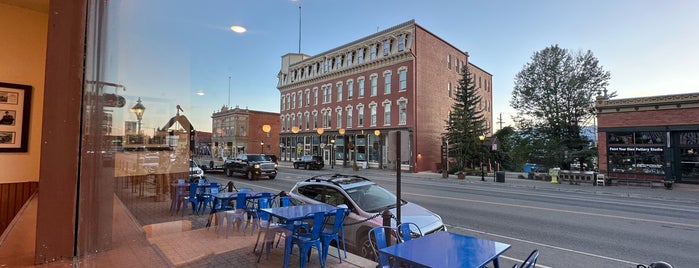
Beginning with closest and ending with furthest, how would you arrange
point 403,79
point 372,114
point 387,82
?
point 403,79, point 387,82, point 372,114

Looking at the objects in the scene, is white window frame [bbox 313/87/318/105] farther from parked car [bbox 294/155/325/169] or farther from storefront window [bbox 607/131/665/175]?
storefront window [bbox 607/131/665/175]

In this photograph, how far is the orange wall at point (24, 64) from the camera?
5.47 m

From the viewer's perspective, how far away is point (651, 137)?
18797 mm

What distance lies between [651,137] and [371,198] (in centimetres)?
2114

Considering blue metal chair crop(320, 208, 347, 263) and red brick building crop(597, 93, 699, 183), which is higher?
red brick building crop(597, 93, 699, 183)

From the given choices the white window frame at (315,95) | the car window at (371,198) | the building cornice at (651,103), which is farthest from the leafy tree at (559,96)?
the car window at (371,198)

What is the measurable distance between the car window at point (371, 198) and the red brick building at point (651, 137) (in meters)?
20.2

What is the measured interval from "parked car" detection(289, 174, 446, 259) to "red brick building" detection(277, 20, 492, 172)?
2071 centimetres

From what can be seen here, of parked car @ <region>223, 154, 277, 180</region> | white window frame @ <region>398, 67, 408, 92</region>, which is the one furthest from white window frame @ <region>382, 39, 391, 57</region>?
parked car @ <region>223, 154, 277, 180</region>

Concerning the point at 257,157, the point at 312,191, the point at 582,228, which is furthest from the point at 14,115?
the point at 257,157

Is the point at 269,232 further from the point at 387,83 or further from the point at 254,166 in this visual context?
the point at 387,83

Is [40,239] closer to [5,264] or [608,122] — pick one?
[5,264]

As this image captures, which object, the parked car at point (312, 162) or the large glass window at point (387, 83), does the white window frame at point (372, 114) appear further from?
the parked car at point (312, 162)

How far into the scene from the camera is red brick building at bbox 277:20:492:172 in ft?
101
